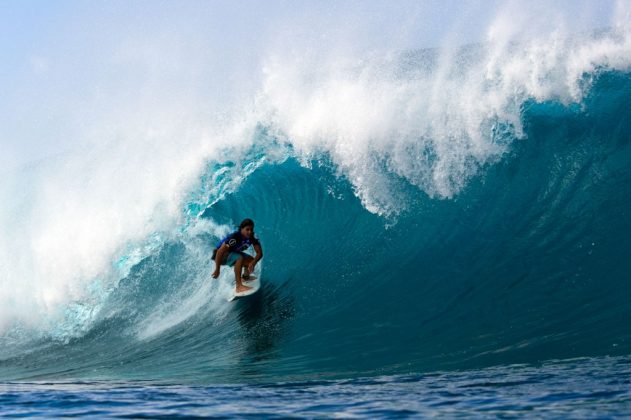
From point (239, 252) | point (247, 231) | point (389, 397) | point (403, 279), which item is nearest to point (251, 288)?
point (239, 252)

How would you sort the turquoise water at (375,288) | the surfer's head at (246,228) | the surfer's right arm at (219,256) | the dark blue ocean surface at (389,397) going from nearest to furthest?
the dark blue ocean surface at (389,397) < the turquoise water at (375,288) < the surfer's head at (246,228) < the surfer's right arm at (219,256)

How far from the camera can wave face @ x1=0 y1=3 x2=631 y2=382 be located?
7266 mm

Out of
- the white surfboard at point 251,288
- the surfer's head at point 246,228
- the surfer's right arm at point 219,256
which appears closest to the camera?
the surfer's head at point 246,228

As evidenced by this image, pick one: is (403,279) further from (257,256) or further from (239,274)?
(239,274)

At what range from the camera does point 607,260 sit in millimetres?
7797

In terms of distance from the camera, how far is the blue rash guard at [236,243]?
919 centimetres

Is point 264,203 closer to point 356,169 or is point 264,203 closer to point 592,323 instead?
point 356,169

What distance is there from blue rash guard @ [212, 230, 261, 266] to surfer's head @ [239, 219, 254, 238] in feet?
0.18

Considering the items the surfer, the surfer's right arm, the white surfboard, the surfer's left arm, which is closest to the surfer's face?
the surfer

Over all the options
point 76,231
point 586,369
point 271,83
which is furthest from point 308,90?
point 586,369

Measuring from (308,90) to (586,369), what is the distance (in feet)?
27.2

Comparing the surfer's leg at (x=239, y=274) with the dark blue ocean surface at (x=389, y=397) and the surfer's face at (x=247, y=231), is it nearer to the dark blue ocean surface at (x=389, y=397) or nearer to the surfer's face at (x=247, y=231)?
the surfer's face at (x=247, y=231)

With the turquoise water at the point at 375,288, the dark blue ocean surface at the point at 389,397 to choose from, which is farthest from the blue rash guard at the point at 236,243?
the dark blue ocean surface at the point at 389,397

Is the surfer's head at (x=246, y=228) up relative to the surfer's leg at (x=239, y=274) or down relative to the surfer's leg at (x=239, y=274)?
up
